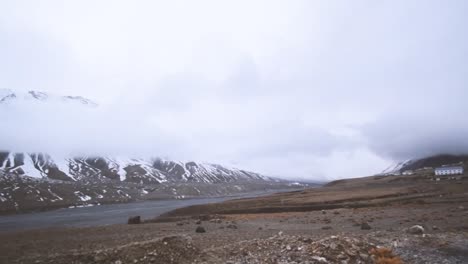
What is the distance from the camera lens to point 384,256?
18.7m

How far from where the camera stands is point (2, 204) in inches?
6063

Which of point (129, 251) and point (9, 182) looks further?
point (9, 182)

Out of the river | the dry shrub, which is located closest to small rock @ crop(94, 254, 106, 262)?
the dry shrub

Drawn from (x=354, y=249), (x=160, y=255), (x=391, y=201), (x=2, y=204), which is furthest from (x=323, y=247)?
(x=2, y=204)

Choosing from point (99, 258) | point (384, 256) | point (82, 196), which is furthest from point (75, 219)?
point (82, 196)

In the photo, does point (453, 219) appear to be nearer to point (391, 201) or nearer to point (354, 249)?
point (354, 249)

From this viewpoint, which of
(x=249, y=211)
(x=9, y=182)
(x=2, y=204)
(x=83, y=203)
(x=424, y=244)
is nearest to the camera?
(x=424, y=244)

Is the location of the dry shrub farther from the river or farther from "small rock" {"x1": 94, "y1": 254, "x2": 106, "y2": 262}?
the river

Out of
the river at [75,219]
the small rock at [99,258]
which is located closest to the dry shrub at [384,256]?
the small rock at [99,258]

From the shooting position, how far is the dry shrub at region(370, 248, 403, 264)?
17.4 meters

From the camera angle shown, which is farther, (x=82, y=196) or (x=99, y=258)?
(x=82, y=196)

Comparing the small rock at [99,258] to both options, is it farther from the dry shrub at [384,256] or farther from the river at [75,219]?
the river at [75,219]

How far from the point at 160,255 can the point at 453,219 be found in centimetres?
2945

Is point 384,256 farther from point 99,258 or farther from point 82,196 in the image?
point 82,196
